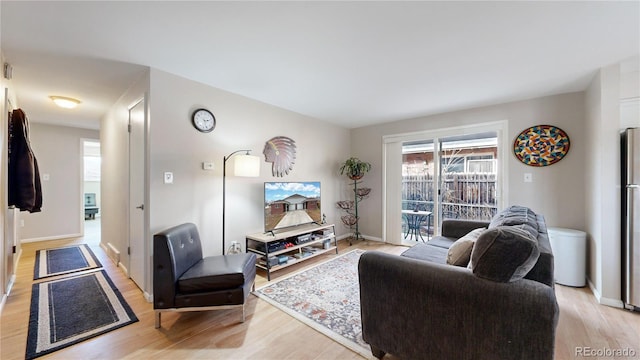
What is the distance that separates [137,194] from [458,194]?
4460mm

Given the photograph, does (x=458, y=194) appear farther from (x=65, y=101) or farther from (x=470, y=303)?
(x=65, y=101)

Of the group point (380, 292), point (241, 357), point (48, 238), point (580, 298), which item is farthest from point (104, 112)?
point (580, 298)

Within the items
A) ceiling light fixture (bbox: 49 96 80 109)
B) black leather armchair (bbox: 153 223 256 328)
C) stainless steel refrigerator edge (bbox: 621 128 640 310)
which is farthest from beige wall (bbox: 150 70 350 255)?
stainless steel refrigerator edge (bbox: 621 128 640 310)

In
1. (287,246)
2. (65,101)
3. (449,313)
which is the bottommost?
(287,246)

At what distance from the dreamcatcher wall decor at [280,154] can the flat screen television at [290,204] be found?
12.7 inches

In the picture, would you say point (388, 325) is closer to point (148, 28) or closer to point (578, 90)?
point (148, 28)

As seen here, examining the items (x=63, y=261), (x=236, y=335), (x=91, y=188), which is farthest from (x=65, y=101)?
(x=91, y=188)

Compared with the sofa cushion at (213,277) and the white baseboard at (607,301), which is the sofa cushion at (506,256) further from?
the white baseboard at (607,301)

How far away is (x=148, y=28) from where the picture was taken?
1779 millimetres

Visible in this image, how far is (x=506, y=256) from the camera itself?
1232 mm

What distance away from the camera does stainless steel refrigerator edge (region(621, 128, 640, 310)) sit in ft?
7.08

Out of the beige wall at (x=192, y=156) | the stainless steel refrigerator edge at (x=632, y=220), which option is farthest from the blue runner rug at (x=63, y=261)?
the stainless steel refrigerator edge at (x=632, y=220)

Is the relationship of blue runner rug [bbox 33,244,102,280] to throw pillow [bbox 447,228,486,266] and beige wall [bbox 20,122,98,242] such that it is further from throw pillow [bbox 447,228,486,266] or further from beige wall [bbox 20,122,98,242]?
throw pillow [bbox 447,228,486,266]

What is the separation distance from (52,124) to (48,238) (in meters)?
2.19
